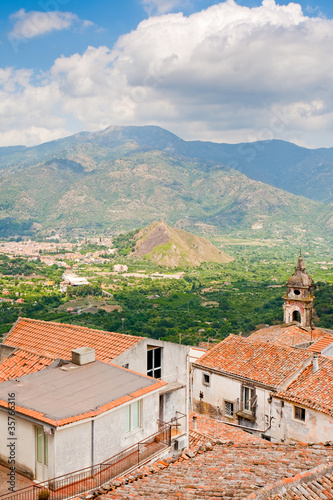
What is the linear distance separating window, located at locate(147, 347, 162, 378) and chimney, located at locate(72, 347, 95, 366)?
1858 millimetres

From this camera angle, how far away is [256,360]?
1786cm

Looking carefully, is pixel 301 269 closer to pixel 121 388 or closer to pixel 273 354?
pixel 273 354

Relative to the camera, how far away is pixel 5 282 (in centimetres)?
10562

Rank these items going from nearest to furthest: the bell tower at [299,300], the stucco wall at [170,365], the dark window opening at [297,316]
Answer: the stucco wall at [170,365], the bell tower at [299,300], the dark window opening at [297,316]

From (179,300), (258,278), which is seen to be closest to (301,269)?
(179,300)

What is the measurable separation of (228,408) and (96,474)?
10897 mm

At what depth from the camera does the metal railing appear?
7066 mm

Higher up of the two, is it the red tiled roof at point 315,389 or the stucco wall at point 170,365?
the stucco wall at point 170,365

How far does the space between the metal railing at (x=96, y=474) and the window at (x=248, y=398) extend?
799cm

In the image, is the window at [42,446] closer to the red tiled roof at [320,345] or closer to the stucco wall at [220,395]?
the stucco wall at [220,395]

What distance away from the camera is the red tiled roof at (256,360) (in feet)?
54.8

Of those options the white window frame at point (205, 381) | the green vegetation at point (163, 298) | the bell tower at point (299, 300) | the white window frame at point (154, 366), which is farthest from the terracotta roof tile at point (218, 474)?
the green vegetation at point (163, 298)

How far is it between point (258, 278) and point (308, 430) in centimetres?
10120

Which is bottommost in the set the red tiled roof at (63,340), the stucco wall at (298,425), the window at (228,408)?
the window at (228,408)
